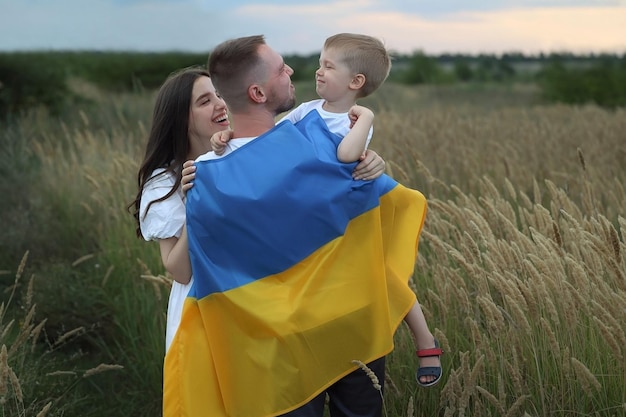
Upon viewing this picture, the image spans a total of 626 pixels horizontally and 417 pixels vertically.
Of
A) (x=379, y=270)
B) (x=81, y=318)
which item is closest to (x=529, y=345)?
(x=379, y=270)

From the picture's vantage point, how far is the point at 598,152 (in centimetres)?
807

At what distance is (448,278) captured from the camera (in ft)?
12.0

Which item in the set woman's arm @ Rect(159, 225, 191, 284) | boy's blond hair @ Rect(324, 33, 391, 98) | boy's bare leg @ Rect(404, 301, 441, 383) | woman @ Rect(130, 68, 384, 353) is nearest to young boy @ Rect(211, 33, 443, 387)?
boy's blond hair @ Rect(324, 33, 391, 98)

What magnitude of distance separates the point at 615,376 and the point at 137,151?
6557 mm

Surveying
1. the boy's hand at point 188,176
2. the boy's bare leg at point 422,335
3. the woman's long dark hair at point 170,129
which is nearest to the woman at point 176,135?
the woman's long dark hair at point 170,129

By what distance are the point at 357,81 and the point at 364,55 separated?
0.08 metres

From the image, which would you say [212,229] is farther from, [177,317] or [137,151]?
[137,151]

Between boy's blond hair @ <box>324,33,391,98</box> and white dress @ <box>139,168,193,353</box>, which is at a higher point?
boy's blond hair @ <box>324,33,391,98</box>

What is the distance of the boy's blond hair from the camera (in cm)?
259

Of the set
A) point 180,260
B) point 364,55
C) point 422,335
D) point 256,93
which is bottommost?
point 422,335

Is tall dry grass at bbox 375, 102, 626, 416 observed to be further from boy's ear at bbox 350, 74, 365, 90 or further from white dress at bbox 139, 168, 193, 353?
white dress at bbox 139, 168, 193, 353

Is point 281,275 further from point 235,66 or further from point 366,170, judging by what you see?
point 235,66

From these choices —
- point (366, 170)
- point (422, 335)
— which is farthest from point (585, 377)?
point (366, 170)

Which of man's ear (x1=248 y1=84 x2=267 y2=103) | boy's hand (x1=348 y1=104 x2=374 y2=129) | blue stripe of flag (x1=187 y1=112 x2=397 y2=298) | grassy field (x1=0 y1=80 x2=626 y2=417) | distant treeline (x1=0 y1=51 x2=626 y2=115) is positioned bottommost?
distant treeline (x1=0 y1=51 x2=626 y2=115)
